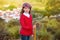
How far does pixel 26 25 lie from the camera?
2.63 metres

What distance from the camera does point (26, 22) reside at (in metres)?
2.62

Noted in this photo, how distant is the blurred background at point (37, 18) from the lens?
267 cm

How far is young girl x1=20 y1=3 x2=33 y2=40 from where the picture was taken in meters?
2.63

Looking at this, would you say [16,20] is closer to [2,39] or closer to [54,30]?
[2,39]

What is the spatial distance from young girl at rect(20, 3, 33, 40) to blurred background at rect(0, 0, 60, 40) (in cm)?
5

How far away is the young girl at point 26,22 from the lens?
2627 mm

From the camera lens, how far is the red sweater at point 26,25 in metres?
2.62

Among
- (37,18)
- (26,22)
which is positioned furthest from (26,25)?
(37,18)

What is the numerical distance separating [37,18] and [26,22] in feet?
0.50

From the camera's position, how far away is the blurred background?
267 centimetres

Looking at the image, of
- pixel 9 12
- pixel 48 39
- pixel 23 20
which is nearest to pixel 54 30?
pixel 48 39

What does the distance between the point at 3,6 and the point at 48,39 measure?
26.3 inches

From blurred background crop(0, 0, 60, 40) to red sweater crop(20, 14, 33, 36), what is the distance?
6 cm

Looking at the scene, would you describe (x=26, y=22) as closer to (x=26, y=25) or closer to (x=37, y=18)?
(x=26, y=25)
